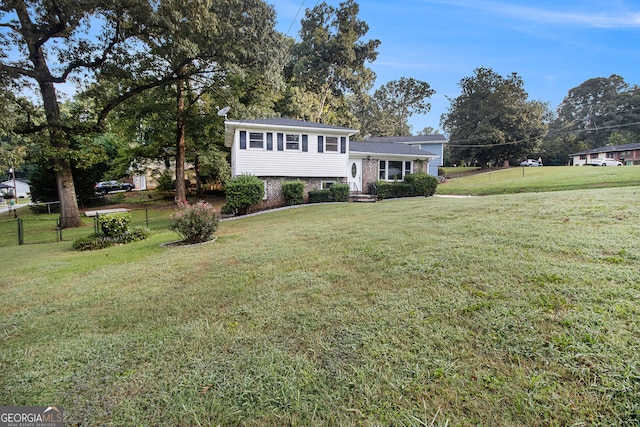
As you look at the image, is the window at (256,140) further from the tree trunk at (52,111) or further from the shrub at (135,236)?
the tree trunk at (52,111)

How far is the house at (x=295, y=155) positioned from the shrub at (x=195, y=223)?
819 centimetres

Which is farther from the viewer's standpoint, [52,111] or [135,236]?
[52,111]

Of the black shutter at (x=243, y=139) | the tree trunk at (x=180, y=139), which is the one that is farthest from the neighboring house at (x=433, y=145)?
the tree trunk at (x=180, y=139)

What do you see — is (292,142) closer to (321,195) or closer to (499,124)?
(321,195)

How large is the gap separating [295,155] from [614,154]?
4960 cm

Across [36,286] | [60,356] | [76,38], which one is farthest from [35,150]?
[60,356]

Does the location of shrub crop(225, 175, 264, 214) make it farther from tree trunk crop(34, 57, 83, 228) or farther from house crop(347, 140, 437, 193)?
tree trunk crop(34, 57, 83, 228)

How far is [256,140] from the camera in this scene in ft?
53.2

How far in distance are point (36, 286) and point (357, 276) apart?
18.0ft

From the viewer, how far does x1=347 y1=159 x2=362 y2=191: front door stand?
1900 cm

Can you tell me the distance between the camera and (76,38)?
11.9 metres

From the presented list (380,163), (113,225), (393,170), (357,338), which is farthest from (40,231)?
(393,170)

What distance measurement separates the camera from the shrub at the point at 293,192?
1602 centimetres

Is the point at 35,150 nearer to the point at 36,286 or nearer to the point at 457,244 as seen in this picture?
the point at 36,286
